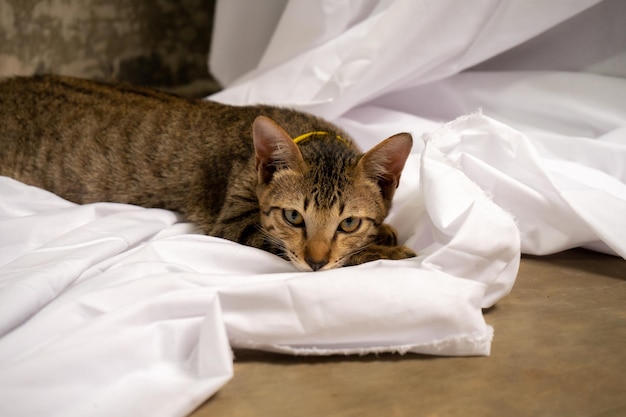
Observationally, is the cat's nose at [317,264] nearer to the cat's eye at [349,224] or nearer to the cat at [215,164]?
the cat at [215,164]

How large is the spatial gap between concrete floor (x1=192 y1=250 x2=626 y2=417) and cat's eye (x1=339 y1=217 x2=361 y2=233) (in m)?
0.46

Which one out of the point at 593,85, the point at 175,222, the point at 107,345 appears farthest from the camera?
the point at 593,85

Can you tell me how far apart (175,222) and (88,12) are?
7.00 feet

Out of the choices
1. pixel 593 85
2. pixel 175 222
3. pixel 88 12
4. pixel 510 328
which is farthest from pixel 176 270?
pixel 88 12

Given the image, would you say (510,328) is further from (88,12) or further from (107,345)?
(88,12)

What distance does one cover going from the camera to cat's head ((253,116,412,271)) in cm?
195

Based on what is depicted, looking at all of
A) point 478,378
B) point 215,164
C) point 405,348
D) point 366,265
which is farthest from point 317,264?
point 215,164

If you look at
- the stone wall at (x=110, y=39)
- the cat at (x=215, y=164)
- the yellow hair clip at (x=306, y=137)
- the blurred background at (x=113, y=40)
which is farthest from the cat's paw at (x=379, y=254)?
the blurred background at (x=113, y=40)

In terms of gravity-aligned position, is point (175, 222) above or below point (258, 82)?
below

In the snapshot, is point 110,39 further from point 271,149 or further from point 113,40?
point 271,149

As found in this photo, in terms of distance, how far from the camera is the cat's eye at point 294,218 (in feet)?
6.56

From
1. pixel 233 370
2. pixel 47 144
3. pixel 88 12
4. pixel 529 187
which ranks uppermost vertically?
pixel 88 12

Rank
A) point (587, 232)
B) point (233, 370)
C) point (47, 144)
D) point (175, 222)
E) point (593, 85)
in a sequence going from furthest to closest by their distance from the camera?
point (593, 85), point (47, 144), point (175, 222), point (587, 232), point (233, 370)

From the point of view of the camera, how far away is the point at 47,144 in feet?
8.68
